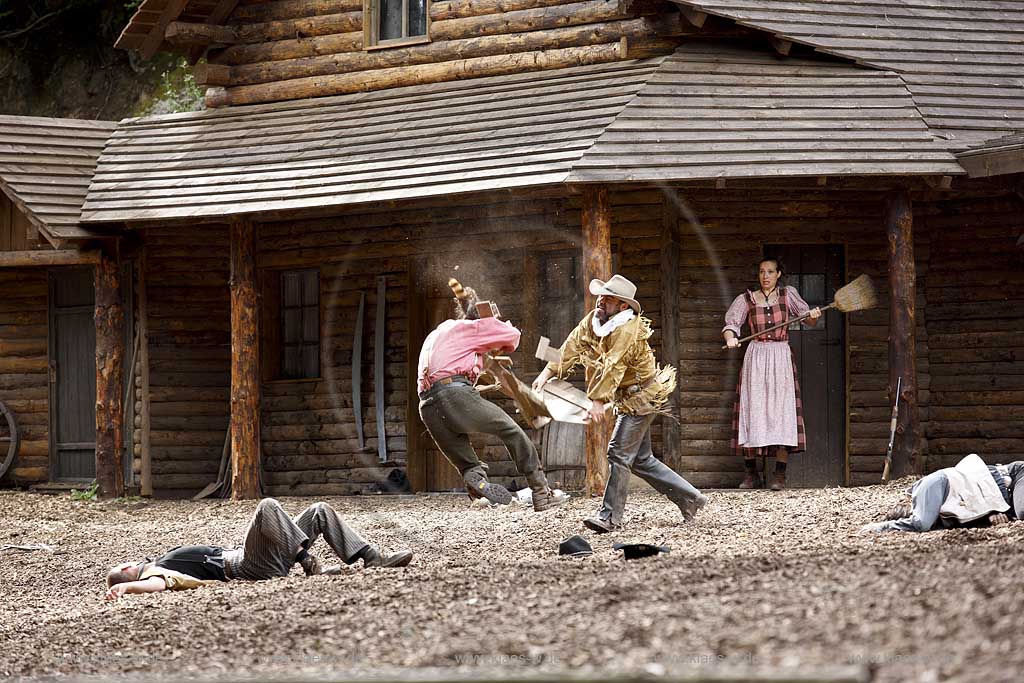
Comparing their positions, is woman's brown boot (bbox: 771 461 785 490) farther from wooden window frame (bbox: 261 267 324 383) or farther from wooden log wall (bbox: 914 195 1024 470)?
wooden window frame (bbox: 261 267 324 383)

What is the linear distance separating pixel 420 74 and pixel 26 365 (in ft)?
19.8

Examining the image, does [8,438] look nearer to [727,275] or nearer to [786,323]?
[727,275]

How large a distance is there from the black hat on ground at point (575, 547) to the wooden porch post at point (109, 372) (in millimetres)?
8237

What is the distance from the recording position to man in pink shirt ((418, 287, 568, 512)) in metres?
11.5

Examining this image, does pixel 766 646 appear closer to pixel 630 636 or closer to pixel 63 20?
pixel 630 636

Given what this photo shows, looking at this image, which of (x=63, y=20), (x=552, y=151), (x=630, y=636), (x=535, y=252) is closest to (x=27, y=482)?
(x=535, y=252)

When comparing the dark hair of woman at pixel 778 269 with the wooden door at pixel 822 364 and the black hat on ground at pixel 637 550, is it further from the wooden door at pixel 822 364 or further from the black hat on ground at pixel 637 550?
the black hat on ground at pixel 637 550

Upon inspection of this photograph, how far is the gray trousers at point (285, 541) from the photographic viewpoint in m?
8.77

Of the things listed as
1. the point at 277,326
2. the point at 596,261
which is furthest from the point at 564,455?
the point at 277,326

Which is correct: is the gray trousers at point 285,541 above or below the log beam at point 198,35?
below

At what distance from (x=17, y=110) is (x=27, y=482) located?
1074 centimetres

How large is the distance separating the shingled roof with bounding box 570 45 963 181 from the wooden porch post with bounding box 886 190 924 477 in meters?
0.66

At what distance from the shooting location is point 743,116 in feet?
43.6

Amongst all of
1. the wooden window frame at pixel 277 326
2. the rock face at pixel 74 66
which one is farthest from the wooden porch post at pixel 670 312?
the rock face at pixel 74 66
